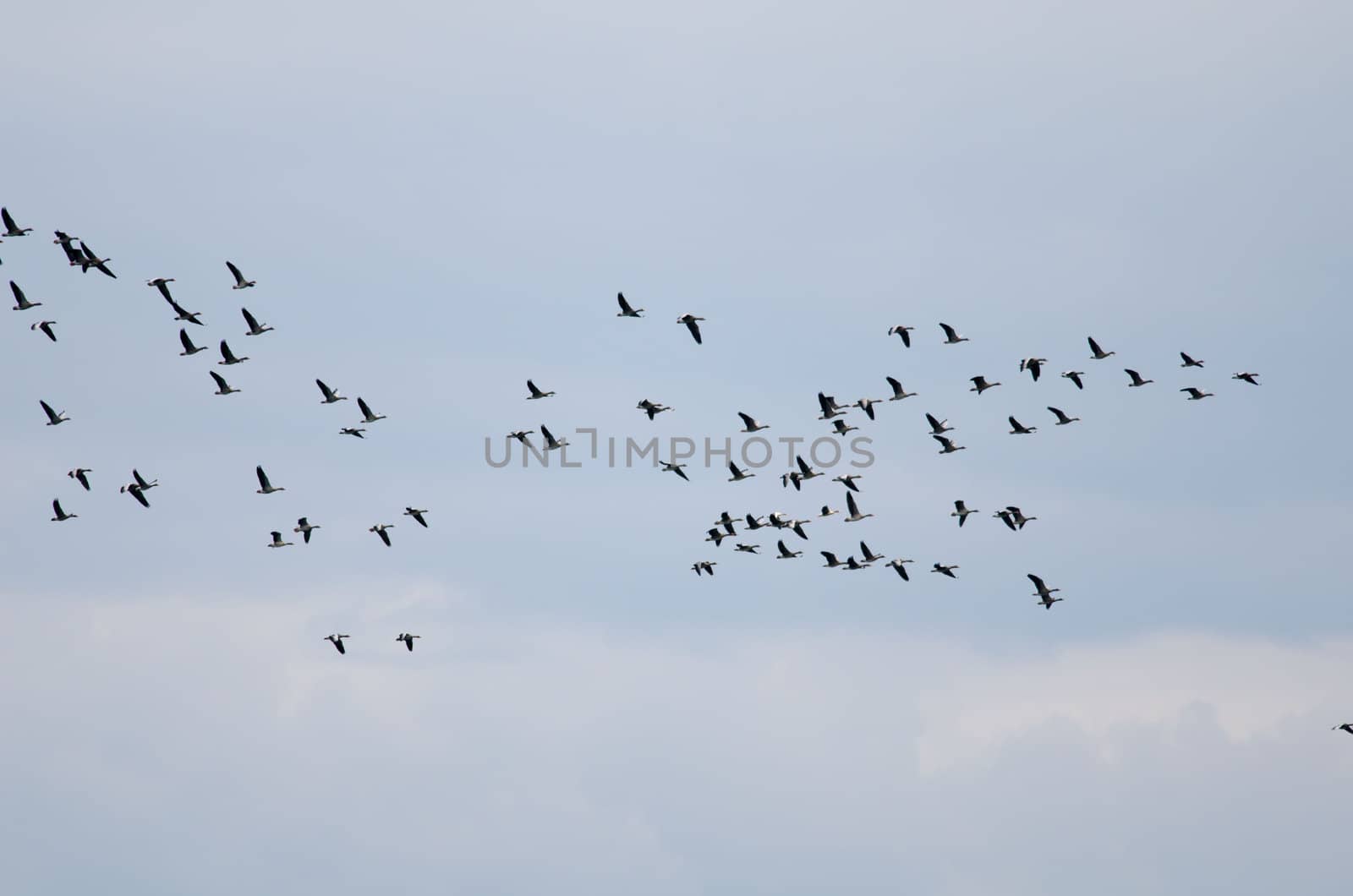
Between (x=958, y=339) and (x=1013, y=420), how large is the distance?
18.4ft

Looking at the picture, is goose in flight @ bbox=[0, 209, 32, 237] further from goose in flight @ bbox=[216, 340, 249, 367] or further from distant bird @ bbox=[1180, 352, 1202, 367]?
distant bird @ bbox=[1180, 352, 1202, 367]

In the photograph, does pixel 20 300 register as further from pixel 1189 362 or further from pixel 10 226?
pixel 1189 362

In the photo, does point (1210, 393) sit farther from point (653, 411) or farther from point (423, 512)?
point (423, 512)

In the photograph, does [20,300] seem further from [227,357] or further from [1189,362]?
[1189,362]

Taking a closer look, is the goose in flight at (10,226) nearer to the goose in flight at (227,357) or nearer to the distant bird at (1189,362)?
the goose in flight at (227,357)

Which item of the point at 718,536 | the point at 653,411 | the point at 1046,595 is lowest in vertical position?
the point at 1046,595

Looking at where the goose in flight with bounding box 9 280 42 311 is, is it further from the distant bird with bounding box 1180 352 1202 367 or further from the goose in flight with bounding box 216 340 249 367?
the distant bird with bounding box 1180 352 1202 367

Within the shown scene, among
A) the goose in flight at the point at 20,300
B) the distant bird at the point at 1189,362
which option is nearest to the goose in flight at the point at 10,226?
the goose in flight at the point at 20,300

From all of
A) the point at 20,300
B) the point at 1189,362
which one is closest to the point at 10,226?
the point at 20,300

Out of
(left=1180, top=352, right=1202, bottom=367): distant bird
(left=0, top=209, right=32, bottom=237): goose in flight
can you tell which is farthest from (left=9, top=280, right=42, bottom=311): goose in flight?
(left=1180, top=352, right=1202, bottom=367): distant bird

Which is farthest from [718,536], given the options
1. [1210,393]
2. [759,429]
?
[1210,393]

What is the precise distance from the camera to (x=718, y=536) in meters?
105

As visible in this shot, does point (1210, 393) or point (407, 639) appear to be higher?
point (1210, 393)

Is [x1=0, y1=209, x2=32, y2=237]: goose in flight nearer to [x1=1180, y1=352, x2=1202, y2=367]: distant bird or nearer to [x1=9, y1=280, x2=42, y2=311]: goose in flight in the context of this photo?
[x1=9, y1=280, x2=42, y2=311]: goose in flight
